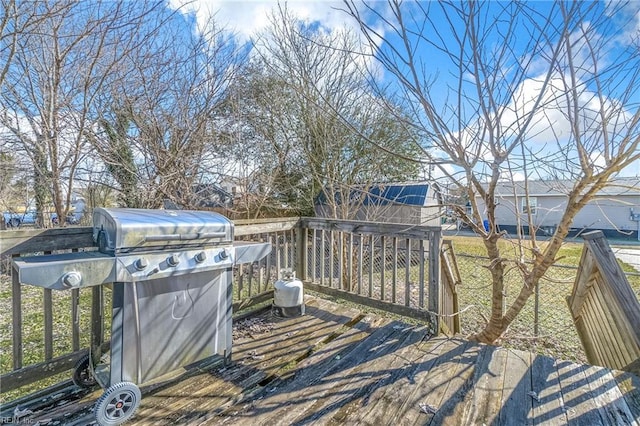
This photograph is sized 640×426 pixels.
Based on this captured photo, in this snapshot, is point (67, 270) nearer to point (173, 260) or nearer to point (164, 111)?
point (173, 260)

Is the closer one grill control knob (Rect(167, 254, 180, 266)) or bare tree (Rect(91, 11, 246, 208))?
grill control knob (Rect(167, 254, 180, 266))

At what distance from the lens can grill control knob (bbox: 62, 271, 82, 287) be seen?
1.60 meters

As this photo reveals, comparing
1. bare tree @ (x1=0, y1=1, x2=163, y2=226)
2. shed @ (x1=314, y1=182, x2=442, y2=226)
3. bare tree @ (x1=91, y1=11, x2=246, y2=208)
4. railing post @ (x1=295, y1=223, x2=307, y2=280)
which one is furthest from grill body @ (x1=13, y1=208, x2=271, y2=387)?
shed @ (x1=314, y1=182, x2=442, y2=226)

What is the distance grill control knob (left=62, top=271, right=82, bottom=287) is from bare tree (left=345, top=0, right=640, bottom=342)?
7.05 feet

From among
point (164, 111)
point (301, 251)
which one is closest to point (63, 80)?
point (164, 111)

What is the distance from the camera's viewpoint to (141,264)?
1.85m

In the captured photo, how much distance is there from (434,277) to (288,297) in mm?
1377

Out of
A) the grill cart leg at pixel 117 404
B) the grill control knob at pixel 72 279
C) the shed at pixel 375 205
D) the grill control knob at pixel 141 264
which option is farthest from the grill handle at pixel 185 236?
the shed at pixel 375 205

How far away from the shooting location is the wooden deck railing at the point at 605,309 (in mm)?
2018

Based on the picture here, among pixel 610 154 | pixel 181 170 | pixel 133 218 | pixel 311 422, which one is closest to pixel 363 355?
pixel 311 422

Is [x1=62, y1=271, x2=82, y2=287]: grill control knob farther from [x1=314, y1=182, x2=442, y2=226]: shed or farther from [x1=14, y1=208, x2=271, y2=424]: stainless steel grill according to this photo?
[x1=314, y1=182, x2=442, y2=226]: shed

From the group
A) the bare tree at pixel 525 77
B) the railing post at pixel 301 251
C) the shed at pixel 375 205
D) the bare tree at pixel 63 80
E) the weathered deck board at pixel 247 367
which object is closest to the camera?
the weathered deck board at pixel 247 367

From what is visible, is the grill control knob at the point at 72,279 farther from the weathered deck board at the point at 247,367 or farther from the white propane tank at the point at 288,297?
the white propane tank at the point at 288,297

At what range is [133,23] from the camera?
4176 millimetres
